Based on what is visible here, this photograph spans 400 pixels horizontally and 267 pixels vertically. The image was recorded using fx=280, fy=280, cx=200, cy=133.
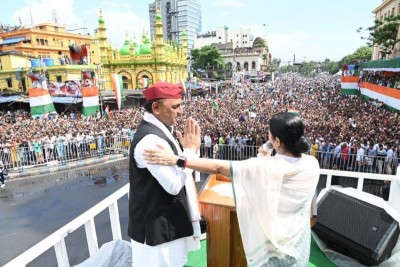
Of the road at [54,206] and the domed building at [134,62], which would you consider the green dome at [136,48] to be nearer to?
the domed building at [134,62]

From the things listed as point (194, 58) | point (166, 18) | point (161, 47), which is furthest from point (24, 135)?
point (166, 18)

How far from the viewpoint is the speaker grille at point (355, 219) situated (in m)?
2.86

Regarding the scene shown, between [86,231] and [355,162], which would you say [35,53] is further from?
[86,231]

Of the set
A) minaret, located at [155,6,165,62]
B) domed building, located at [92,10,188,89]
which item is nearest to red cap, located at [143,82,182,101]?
domed building, located at [92,10,188,89]

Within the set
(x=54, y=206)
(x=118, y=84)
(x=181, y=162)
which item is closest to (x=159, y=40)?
(x=118, y=84)

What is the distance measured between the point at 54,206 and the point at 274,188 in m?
8.60

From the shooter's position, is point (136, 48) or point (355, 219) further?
point (136, 48)

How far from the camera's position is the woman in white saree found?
1808 mm

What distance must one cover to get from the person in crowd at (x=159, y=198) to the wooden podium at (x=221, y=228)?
1.19 ft

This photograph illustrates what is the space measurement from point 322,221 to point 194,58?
73900 millimetres

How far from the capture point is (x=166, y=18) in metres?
126

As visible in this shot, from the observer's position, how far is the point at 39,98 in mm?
14406

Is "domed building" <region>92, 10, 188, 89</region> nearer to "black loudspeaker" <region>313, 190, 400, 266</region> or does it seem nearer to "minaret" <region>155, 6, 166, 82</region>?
"minaret" <region>155, 6, 166, 82</region>

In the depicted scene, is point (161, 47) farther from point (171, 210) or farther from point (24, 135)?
point (171, 210)
